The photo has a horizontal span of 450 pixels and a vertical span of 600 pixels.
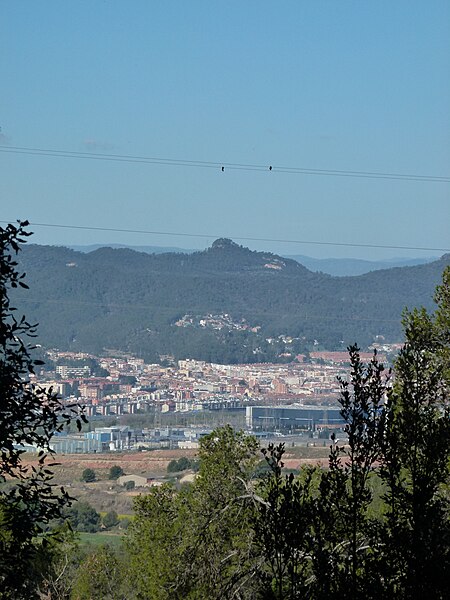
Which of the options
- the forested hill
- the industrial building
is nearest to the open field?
the industrial building

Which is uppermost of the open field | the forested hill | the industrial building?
the forested hill

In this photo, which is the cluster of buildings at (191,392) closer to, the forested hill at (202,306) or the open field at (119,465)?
the forested hill at (202,306)

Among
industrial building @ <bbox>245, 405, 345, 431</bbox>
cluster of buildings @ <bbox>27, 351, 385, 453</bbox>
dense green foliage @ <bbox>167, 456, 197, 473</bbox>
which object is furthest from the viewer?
industrial building @ <bbox>245, 405, 345, 431</bbox>

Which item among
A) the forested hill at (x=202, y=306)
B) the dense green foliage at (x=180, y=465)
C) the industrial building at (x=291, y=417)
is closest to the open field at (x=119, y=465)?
the dense green foliage at (x=180, y=465)

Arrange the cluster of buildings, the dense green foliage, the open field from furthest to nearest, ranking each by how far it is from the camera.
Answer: the cluster of buildings < the dense green foliage < the open field

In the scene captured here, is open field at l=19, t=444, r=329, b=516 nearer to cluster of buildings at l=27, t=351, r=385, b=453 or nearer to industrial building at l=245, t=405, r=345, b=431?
cluster of buildings at l=27, t=351, r=385, b=453

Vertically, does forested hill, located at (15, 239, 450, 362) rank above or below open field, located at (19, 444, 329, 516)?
above

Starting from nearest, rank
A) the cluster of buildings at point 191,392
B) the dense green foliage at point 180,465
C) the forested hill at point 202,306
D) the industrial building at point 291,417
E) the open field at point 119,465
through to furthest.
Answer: the open field at point 119,465 → the dense green foliage at point 180,465 → the cluster of buildings at point 191,392 → the industrial building at point 291,417 → the forested hill at point 202,306

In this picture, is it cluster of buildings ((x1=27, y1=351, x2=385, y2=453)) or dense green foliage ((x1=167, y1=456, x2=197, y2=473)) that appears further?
cluster of buildings ((x1=27, y1=351, x2=385, y2=453))
